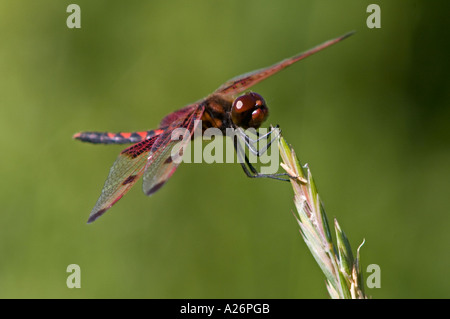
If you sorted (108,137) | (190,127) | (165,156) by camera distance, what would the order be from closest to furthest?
(165,156) < (190,127) < (108,137)

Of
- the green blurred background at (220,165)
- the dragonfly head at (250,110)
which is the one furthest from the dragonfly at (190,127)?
the green blurred background at (220,165)

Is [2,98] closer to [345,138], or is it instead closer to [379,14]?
[345,138]

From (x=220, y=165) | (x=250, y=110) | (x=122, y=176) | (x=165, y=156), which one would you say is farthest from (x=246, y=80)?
(x=220, y=165)

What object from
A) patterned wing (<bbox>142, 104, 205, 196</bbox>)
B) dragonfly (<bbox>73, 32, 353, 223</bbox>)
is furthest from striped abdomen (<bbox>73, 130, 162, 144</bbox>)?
patterned wing (<bbox>142, 104, 205, 196</bbox>)

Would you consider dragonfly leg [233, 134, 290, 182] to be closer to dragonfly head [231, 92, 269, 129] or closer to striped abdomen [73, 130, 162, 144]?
dragonfly head [231, 92, 269, 129]

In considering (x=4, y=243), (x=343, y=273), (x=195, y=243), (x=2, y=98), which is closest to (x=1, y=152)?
(x=2, y=98)

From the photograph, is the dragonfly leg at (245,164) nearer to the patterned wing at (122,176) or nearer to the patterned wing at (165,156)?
the patterned wing at (165,156)

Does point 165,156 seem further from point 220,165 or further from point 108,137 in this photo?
point 220,165
